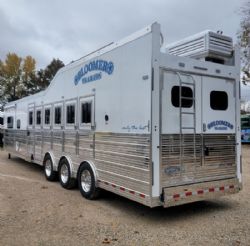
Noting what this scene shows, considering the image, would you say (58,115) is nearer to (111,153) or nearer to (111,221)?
(111,153)

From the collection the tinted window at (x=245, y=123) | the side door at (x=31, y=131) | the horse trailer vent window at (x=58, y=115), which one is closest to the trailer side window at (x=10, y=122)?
the side door at (x=31, y=131)

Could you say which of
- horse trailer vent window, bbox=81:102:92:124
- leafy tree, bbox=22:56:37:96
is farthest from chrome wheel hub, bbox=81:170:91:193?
leafy tree, bbox=22:56:37:96

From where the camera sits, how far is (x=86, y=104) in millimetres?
6652

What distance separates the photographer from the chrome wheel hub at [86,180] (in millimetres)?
6480

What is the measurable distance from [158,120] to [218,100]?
1618mm

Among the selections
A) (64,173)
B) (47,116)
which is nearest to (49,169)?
(64,173)

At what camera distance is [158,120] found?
15.8 feet

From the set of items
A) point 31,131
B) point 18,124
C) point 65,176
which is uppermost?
point 18,124

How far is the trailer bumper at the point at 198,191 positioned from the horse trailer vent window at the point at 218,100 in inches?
55.0

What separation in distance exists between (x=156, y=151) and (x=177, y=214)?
156 cm

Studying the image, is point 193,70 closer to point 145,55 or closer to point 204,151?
point 145,55

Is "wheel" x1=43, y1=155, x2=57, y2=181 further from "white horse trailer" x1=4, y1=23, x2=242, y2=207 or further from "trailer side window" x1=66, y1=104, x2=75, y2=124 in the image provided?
"trailer side window" x1=66, y1=104, x2=75, y2=124

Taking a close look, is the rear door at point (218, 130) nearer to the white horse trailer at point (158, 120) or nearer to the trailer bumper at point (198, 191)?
the white horse trailer at point (158, 120)

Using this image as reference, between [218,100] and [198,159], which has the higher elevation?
[218,100]
